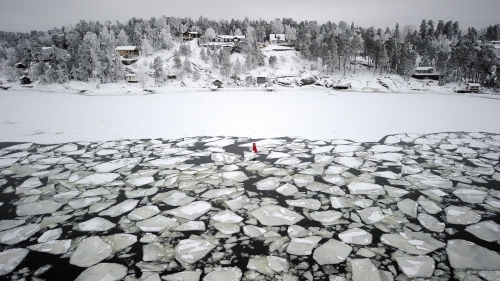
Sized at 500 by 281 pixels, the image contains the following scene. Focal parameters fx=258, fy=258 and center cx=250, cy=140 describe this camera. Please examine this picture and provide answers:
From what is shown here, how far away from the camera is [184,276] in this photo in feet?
11.3

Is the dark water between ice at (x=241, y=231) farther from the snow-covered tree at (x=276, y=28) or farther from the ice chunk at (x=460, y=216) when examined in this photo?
the snow-covered tree at (x=276, y=28)

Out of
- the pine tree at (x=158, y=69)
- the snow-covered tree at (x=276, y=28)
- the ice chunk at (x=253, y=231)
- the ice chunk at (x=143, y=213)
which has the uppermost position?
the snow-covered tree at (x=276, y=28)

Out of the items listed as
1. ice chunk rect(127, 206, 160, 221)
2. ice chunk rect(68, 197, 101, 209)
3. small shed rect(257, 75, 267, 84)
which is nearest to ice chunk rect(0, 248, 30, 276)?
ice chunk rect(68, 197, 101, 209)

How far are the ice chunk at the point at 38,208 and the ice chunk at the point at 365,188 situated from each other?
6.22 meters

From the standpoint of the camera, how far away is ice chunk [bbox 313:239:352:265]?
3.71 m

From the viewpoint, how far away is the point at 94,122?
41.8 ft

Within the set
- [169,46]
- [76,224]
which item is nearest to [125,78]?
[169,46]

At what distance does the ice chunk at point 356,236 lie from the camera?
13.4ft

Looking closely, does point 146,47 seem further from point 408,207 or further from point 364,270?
point 364,270

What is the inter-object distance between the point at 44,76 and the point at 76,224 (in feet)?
124

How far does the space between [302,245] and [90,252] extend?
3.24m

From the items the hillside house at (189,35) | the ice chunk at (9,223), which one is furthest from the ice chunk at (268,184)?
the hillside house at (189,35)

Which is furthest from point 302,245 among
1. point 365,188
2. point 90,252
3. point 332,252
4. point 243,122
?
point 243,122

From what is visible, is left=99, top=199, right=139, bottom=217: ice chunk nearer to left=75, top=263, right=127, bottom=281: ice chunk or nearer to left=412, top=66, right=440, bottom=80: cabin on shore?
left=75, top=263, right=127, bottom=281: ice chunk
